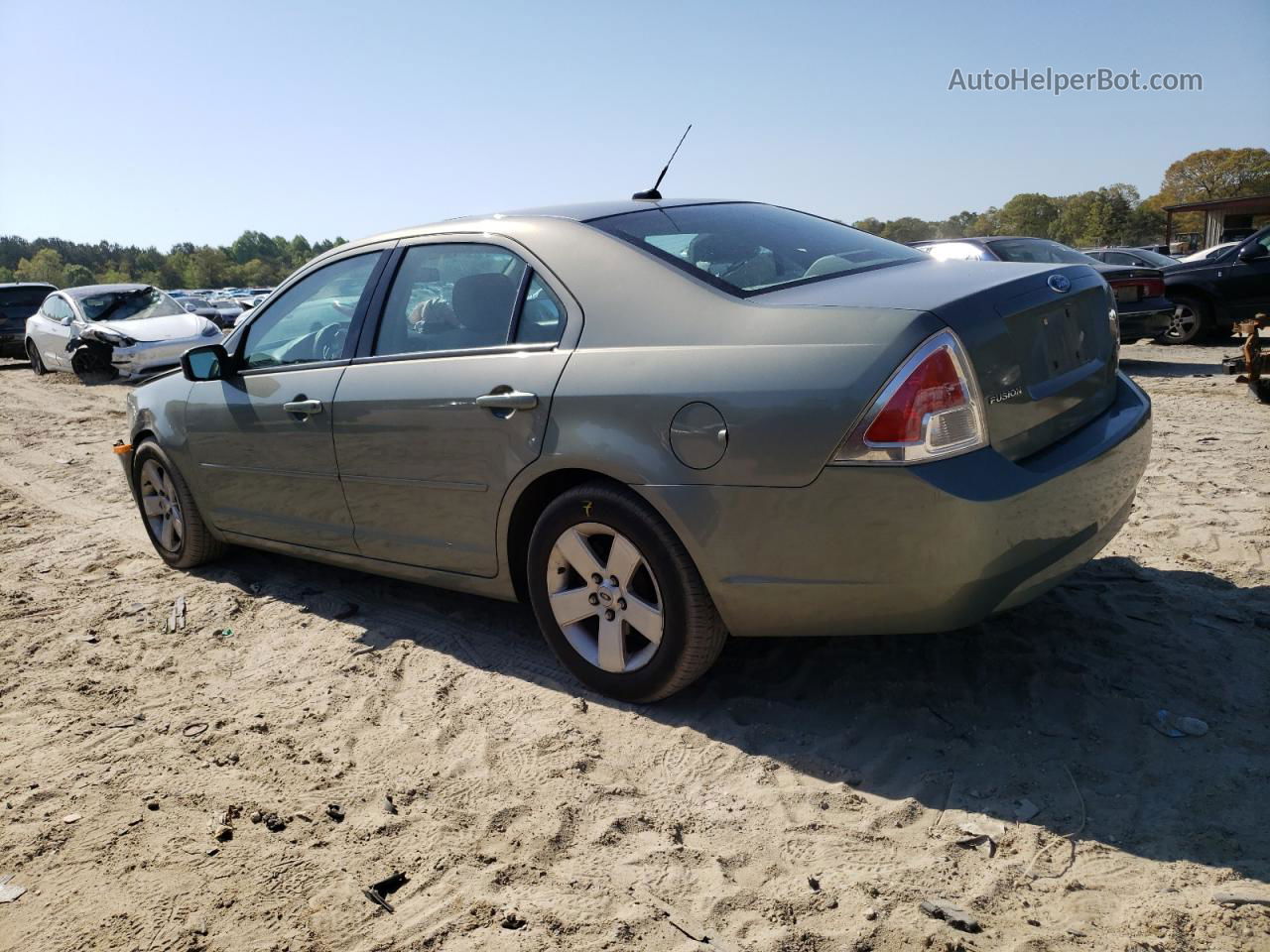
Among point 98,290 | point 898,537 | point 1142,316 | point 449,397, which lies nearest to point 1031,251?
point 1142,316

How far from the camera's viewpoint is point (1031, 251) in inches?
451

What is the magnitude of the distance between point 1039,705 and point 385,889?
205cm

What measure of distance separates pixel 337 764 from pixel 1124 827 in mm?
2305

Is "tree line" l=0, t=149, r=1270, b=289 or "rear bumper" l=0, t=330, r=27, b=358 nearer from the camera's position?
"rear bumper" l=0, t=330, r=27, b=358

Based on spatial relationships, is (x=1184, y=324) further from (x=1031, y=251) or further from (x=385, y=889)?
(x=385, y=889)

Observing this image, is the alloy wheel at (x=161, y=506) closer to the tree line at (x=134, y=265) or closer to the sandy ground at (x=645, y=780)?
the sandy ground at (x=645, y=780)

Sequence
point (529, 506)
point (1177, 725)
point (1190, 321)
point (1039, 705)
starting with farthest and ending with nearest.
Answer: point (1190, 321) < point (529, 506) < point (1039, 705) < point (1177, 725)

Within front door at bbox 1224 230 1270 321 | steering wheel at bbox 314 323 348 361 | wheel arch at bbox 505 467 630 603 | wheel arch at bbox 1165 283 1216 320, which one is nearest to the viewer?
wheel arch at bbox 505 467 630 603

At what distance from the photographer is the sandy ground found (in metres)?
2.39

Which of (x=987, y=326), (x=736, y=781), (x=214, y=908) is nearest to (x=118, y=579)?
(x=214, y=908)

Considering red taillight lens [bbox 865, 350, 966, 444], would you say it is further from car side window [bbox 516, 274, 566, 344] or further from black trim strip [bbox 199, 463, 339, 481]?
black trim strip [bbox 199, 463, 339, 481]

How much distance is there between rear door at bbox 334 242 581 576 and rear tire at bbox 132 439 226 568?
1516 millimetres

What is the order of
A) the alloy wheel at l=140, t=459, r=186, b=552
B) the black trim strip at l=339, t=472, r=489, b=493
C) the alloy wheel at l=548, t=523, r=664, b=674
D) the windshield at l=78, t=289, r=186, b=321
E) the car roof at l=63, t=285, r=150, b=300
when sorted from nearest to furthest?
the alloy wheel at l=548, t=523, r=664, b=674 → the black trim strip at l=339, t=472, r=489, b=493 → the alloy wheel at l=140, t=459, r=186, b=552 → the windshield at l=78, t=289, r=186, b=321 → the car roof at l=63, t=285, r=150, b=300

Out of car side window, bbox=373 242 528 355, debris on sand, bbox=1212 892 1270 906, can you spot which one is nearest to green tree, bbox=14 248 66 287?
car side window, bbox=373 242 528 355
